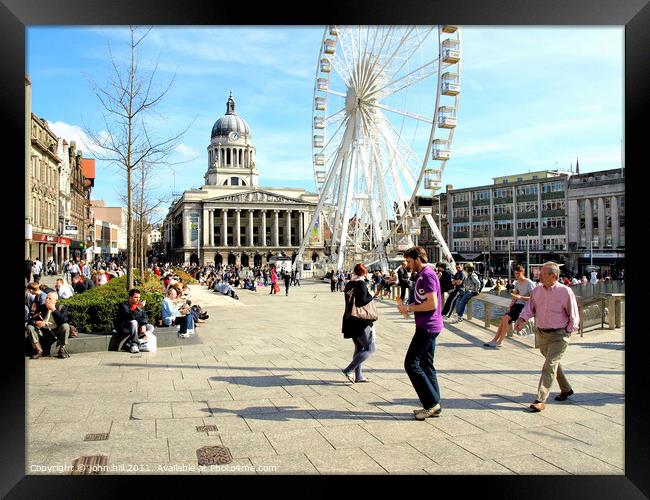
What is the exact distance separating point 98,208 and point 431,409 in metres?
145

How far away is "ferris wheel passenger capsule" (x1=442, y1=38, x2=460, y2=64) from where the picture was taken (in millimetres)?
25938

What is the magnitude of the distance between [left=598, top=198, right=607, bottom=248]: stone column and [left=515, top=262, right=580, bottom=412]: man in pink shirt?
2552 inches

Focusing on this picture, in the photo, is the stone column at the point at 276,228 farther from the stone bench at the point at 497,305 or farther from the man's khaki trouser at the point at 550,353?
the man's khaki trouser at the point at 550,353

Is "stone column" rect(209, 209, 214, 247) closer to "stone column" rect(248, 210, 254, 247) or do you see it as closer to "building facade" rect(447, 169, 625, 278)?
"stone column" rect(248, 210, 254, 247)

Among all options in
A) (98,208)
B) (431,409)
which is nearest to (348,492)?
(431,409)

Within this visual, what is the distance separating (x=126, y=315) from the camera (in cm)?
1111

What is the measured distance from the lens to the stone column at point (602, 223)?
6519 cm

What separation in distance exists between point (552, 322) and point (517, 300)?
3.82 metres

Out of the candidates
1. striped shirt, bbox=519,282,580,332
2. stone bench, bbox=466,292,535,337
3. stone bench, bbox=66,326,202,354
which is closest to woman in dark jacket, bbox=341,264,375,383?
striped shirt, bbox=519,282,580,332

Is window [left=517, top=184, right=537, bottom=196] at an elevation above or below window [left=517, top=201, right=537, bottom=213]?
above
